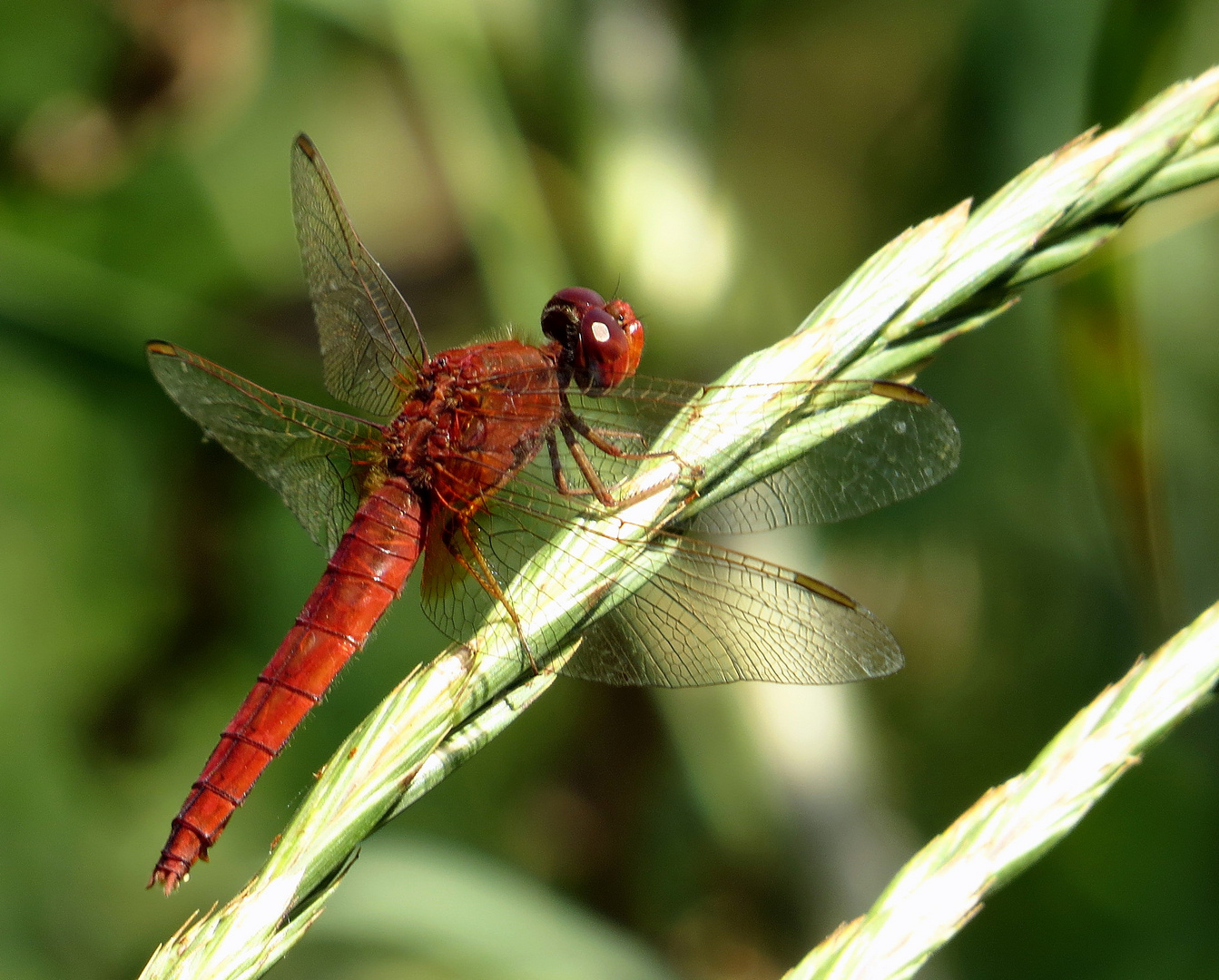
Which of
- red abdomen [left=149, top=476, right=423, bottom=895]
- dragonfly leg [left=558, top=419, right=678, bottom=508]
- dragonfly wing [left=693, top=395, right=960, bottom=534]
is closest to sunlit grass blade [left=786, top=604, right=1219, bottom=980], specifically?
dragonfly wing [left=693, top=395, right=960, bottom=534]

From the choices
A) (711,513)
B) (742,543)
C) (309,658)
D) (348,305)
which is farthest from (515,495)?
(742,543)

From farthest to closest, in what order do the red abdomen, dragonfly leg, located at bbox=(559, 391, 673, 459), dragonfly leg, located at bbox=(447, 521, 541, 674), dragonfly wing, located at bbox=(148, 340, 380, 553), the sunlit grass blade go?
1. dragonfly wing, located at bbox=(148, 340, 380, 553)
2. dragonfly leg, located at bbox=(559, 391, 673, 459)
3. the red abdomen
4. dragonfly leg, located at bbox=(447, 521, 541, 674)
5. the sunlit grass blade

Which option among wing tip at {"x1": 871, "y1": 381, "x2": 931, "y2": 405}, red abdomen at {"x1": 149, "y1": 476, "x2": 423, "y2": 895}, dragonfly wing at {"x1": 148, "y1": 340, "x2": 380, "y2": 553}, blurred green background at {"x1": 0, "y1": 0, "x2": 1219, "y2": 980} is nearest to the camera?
wing tip at {"x1": 871, "y1": 381, "x2": 931, "y2": 405}

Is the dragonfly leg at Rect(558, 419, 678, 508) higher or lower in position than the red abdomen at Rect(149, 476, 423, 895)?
higher

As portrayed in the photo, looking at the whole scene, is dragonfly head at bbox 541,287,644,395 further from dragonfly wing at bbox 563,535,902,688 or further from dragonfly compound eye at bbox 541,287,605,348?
dragonfly wing at bbox 563,535,902,688

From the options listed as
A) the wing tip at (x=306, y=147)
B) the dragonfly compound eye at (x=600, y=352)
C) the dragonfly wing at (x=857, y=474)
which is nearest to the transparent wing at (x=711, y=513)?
the dragonfly wing at (x=857, y=474)

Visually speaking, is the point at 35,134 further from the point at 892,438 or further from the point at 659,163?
the point at 892,438

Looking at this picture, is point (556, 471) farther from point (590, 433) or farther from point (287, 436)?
point (287, 436)

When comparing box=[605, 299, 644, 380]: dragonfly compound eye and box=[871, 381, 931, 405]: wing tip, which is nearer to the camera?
box=[871, 381, 931, 405]: wing tip
